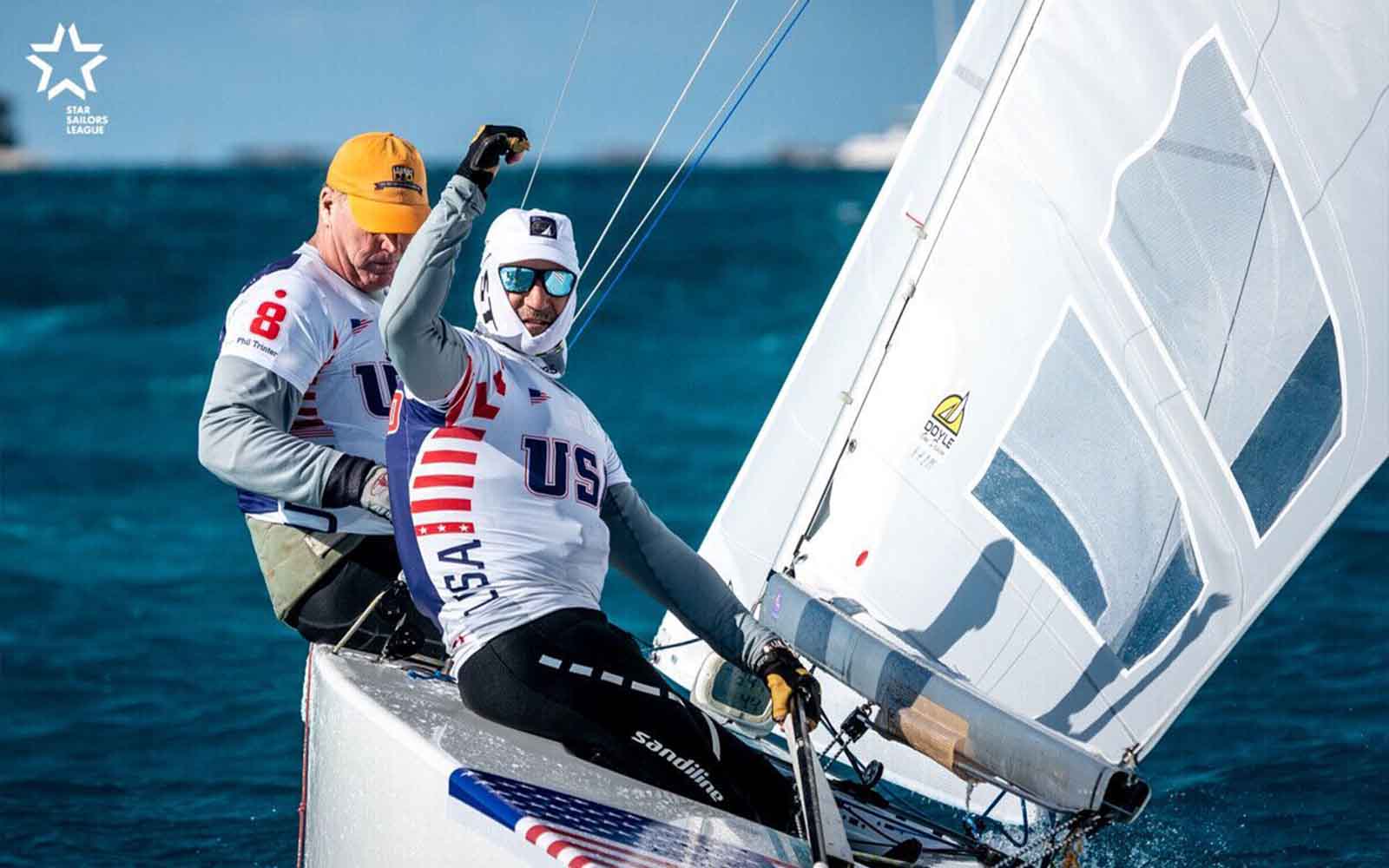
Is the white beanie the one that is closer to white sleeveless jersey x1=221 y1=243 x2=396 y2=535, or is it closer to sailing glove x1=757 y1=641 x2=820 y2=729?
white sleeveless jersey x1=221 y1=243 x2=396 y2=535

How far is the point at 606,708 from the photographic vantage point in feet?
8.87

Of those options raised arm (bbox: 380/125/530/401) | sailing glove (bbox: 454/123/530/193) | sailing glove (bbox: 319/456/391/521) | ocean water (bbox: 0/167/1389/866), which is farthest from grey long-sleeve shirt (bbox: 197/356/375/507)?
ocean water (bbox: 0/167/1389/866)

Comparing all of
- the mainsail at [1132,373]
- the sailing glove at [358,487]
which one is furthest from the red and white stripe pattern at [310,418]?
the mainsail at [1132,373]

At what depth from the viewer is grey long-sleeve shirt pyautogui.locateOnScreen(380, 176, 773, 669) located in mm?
2357

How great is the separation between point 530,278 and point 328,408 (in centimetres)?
68

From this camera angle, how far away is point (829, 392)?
11.8 ft

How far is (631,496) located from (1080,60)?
1.25 m

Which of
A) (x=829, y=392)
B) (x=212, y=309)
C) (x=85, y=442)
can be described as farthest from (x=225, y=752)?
(x=212, y=309)

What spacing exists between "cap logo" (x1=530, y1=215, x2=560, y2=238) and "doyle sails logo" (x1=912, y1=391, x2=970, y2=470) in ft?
3.44

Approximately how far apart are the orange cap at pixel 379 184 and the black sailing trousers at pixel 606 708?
0.84 m

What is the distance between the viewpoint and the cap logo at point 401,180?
308cm

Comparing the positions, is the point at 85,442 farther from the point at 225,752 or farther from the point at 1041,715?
the point at 1041,715

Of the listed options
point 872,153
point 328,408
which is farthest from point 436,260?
point 872,153

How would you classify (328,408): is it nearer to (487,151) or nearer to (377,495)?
(377,495)
